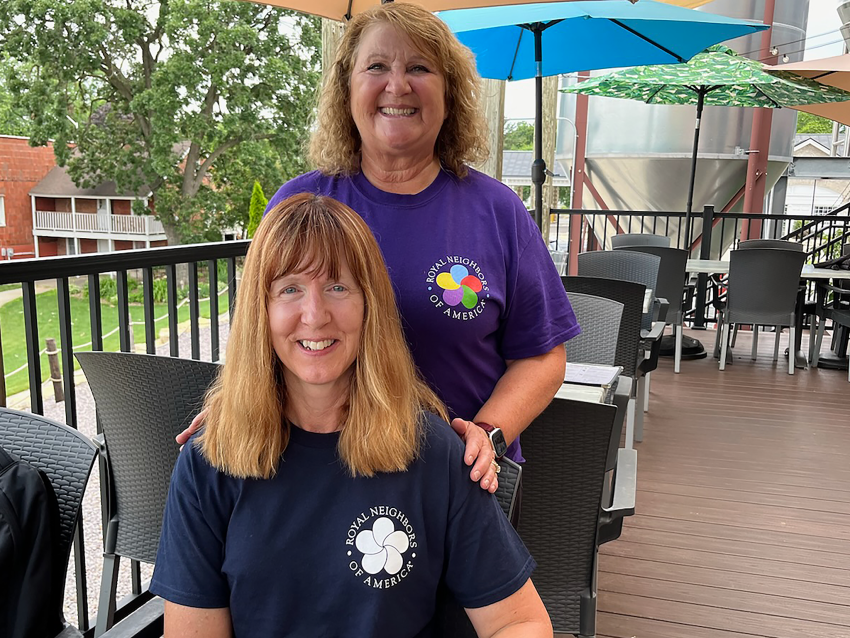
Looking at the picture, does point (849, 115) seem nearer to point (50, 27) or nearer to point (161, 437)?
point (161, 437)

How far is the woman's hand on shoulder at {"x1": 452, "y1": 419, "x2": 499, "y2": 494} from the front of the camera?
1.16 meters

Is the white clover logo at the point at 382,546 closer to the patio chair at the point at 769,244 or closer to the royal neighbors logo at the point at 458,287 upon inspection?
the royal neighbors logo at the point at 458,287

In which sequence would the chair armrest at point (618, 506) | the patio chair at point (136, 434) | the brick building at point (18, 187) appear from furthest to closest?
the brick building at point (18, 187)
the chair armrest at point (618, 506)
the patio chair at point (136, 434)

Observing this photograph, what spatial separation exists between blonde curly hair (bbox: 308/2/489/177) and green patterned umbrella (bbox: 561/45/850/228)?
4.63m

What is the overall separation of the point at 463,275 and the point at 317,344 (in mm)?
335

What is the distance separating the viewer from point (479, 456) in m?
1.19

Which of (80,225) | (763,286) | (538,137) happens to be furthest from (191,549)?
(80,225)

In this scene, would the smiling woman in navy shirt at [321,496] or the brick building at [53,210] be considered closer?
the smiling woman in navy shirt at [321,496]

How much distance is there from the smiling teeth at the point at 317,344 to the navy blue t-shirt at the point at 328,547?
169mm

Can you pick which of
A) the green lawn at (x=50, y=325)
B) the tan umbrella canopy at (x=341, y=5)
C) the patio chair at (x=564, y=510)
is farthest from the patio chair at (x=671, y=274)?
the green lawn at (x=50, y=325)

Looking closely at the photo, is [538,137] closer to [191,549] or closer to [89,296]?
[89,296]

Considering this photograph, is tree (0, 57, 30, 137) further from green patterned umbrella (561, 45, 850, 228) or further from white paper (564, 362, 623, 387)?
white paper (564, 362, 623, 387)

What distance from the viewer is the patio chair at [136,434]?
169cm

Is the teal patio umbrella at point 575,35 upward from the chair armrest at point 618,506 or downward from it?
upward
